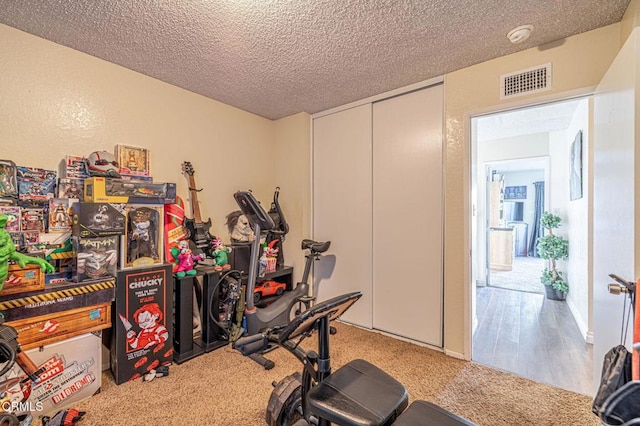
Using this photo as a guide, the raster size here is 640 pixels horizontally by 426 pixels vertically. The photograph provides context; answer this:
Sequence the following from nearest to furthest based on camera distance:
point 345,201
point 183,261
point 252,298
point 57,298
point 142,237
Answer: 1. point 57,298
2. point 142,237
3. point 183,261
4. point 252,298
5. point 345,201

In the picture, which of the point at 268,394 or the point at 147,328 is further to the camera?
the point at 147,328

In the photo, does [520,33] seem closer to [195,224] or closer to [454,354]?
[454,354]

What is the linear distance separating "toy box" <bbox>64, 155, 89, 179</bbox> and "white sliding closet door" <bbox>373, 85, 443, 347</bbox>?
8.52 feet

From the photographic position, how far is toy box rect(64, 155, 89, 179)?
2102 millimetres

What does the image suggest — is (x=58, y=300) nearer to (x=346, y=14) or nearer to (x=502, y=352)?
(x=346, y=14)

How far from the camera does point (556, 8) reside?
1721 millimetres

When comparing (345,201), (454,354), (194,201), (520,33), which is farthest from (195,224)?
(520,33)

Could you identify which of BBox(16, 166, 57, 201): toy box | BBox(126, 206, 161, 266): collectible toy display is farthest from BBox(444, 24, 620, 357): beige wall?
BBox(16, 166, 57, 201): toy box

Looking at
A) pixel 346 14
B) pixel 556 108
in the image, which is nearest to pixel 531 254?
pixel 556 108

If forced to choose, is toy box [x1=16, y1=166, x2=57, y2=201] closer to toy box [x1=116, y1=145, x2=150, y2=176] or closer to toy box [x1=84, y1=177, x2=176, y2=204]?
toy box [x1=84, y1=177, x2=176, y2=204]

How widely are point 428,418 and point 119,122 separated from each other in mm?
2953

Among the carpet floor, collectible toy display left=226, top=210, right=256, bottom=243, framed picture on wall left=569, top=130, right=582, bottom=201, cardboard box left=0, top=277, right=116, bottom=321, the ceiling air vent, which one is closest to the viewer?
cardboard box left=0, top=277, right=116, bottom=321

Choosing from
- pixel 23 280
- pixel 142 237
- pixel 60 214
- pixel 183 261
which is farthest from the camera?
pixel 183 261

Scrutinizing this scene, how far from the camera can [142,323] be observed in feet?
7.13
